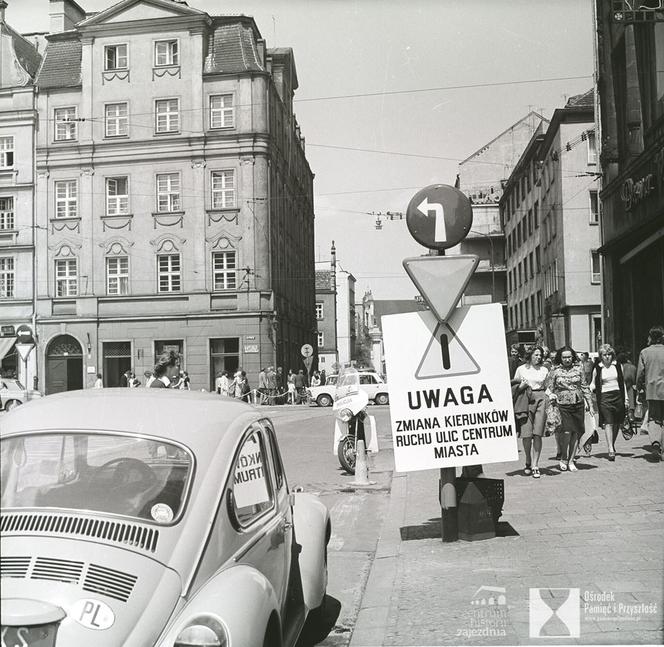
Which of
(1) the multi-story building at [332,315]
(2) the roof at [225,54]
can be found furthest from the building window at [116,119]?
(1) the multi-story building at [332,315]

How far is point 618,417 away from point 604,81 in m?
10.7

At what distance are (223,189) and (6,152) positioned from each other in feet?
20.1

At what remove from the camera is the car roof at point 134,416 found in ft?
12.2

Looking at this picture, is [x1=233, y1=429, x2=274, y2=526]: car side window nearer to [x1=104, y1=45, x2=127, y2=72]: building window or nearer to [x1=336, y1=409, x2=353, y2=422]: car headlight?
[x1=336, y1=409, x2=353, y2=422]: car headlight

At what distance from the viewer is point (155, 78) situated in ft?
69.9

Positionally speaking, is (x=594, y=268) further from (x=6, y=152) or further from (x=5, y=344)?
(x=5, y=344)

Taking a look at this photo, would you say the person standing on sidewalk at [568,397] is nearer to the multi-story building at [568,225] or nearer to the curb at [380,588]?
the curb at [380,588]

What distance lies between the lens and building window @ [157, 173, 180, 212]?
2212 centimetres

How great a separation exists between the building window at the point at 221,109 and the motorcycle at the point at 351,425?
1203cm

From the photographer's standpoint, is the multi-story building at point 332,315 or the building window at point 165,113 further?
the multi-story building at point 332,315

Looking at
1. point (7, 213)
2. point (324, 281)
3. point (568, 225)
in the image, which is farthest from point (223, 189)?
point (324, 281)

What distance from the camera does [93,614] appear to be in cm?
295

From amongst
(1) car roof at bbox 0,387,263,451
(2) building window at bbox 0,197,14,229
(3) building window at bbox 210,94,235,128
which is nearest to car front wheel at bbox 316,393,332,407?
(3) building window at bbox 210,94,235,128

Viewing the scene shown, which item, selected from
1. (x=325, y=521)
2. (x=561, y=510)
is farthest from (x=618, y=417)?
(x=325, y=521)
